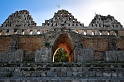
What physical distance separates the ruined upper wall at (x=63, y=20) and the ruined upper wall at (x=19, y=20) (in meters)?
3.41

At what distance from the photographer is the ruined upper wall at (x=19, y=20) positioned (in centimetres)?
2638

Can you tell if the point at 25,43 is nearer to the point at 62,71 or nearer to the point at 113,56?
the point at 62,71

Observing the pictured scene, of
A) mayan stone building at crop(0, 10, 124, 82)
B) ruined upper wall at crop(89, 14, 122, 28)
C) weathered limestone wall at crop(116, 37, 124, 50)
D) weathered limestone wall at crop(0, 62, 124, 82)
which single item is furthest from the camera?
ruined upper wall at crop(89, 14, 122, 28)

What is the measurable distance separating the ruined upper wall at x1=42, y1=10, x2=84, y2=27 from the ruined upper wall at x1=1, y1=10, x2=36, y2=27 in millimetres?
3410

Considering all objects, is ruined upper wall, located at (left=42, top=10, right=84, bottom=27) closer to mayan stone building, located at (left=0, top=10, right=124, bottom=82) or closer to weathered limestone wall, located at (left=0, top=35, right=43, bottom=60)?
mayan stone building, located at (left=0, top=10, right=124, bottom=82)

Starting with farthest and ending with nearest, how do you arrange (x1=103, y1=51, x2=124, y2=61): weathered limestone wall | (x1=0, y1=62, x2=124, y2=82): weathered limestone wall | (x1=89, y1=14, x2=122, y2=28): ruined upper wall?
1. (x1=89, y1=14, x2=122, y2=28): ruined upper wall
2. (x1=103, y1=51, x2=124, y2=61): weathered limestone wall
3. (x1=0, y1=62, x2=124, y2=82): weathered limestone wall

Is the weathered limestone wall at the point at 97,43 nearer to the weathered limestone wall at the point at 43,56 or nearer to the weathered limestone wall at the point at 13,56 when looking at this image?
the weathered limestone wall at the point at 43,56

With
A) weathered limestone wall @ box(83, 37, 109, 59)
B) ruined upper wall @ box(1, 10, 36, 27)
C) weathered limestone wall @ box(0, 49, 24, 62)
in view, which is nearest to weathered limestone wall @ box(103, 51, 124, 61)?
weathered limestone wall @ box(83, 37, 109, 59)

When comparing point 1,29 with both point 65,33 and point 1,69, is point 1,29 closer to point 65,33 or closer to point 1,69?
point 65,33

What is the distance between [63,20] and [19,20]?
901 centimetres

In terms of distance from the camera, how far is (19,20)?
2677cm

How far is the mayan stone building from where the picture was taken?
349 inches

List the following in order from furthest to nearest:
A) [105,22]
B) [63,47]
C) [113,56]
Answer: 1. [105,22]
2. [63,47]
3. [113,56]

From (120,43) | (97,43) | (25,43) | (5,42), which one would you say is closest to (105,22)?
(120,43)
